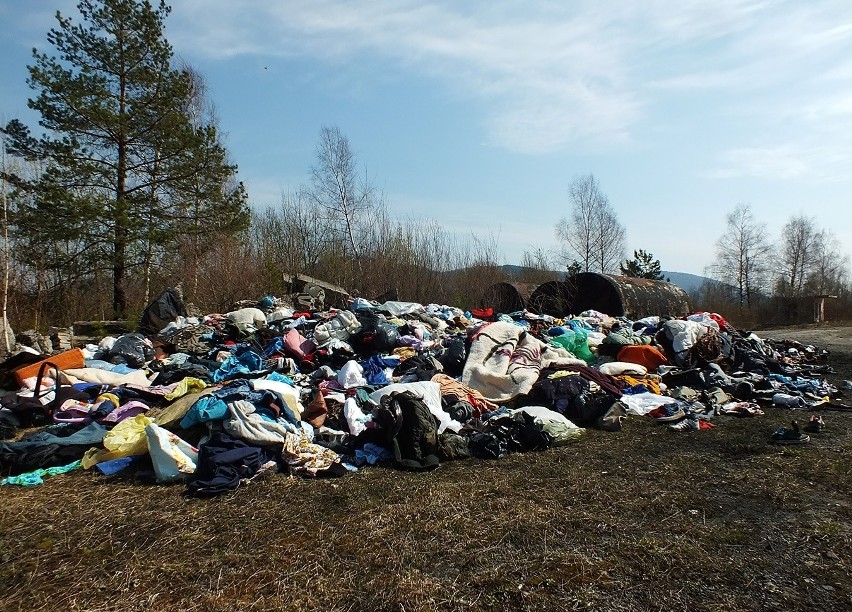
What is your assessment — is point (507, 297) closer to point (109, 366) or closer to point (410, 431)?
point (109, 366)

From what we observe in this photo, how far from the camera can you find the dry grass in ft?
8.47

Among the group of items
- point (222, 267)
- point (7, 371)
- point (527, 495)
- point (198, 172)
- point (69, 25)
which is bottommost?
point (527, 495)

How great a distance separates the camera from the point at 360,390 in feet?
20.5

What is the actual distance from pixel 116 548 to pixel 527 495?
262 cm

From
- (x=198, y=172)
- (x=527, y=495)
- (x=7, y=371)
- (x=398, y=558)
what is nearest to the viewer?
(x=398, y=558)

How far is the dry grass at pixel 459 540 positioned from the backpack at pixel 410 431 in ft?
0.93

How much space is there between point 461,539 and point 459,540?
0.05 feet

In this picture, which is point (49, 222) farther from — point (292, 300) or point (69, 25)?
point (292, 300)

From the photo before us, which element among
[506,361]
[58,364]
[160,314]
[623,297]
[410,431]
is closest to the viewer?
[410,431]

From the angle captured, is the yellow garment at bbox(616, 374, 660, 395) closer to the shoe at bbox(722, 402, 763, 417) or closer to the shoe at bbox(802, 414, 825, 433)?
the shoe at bbox(722, 402, 763, 417)

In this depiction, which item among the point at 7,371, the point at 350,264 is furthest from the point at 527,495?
the point at 350,264

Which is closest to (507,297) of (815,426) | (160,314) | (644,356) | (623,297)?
(623,297)

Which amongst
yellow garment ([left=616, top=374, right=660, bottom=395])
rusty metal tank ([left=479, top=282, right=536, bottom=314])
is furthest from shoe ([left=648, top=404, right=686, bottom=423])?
rusty metal tank ([left=479, top=282, right=536, bottom=314])

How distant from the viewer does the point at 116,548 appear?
10.3 feet
